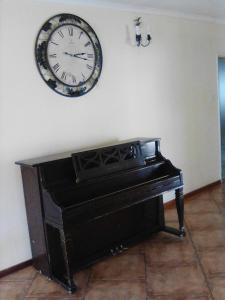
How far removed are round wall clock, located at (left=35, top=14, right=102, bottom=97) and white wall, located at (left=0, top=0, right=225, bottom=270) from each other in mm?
71

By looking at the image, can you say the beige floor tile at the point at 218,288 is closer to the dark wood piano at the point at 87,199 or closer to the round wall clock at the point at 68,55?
the dark wood piano at the point at 87,199

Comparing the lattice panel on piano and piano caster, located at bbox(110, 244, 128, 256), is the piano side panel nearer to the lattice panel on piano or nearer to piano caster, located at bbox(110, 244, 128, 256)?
the lattice panel on piano

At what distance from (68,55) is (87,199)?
4.30 ft

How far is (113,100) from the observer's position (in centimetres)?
342

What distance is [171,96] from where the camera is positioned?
3.99 m

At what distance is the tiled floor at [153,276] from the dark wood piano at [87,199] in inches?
3.5

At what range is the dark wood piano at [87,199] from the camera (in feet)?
8.12

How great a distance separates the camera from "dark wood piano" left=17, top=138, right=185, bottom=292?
8.12 ft

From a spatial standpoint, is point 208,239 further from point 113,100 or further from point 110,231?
point 113,100

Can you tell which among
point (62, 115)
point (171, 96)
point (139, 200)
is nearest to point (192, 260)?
point (139, 200)

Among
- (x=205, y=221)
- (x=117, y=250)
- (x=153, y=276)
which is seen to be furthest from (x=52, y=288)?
(x=205, y=221)

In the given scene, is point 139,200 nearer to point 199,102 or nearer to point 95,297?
point 95,297

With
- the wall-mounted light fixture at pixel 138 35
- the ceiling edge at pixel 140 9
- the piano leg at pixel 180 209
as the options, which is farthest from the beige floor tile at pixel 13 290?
the wall-mounted light fixture at pixel 138 35

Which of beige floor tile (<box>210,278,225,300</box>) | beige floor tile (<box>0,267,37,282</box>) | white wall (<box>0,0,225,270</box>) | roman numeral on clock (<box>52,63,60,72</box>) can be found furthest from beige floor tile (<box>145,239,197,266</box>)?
roman numeral on clock (<box>52,63,60,72</box>)
